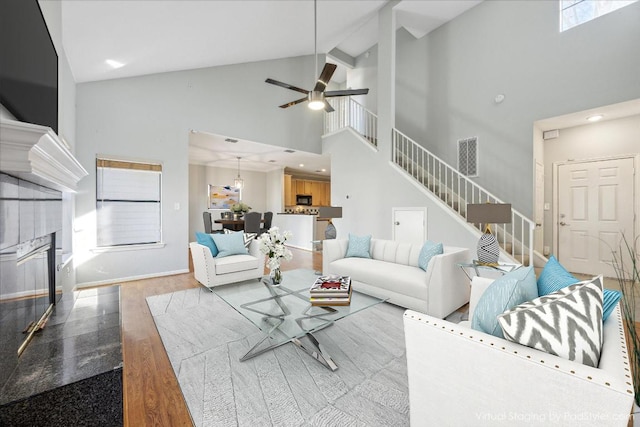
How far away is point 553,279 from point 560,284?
83mm

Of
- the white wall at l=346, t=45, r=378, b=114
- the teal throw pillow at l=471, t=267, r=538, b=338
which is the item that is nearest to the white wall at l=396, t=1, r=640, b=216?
the white wall at l=346, t=45, r=378, b=114

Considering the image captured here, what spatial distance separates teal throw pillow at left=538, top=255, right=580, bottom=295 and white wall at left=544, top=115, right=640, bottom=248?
426cm

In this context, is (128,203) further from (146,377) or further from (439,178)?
(439,178)

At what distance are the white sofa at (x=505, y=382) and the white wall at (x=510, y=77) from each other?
4.12 meters

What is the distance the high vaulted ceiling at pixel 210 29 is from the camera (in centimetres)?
266

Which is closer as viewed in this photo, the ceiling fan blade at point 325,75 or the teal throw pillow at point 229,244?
the ceiling fan blade at point 325,75

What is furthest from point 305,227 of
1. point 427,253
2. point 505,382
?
point 505,382

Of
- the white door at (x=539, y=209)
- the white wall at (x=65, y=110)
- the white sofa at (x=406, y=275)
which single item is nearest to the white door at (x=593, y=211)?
the white door at (x=539, y=209)

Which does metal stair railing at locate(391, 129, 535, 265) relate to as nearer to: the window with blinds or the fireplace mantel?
the window with blinds

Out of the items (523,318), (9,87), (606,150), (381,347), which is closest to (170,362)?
(381,347)

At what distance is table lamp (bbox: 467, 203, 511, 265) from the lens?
102 inches

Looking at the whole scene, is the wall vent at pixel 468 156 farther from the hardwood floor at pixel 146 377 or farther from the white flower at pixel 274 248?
the hardwood floor at pixel 146 377

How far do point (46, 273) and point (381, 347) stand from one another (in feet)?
10.4

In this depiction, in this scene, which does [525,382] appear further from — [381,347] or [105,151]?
[105,151]
